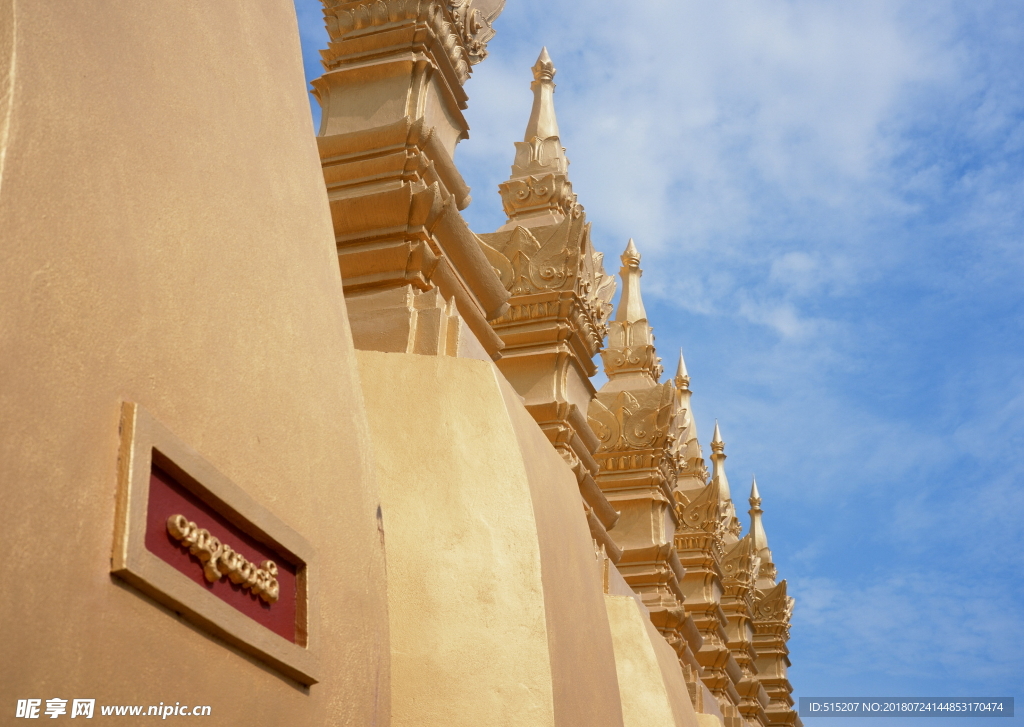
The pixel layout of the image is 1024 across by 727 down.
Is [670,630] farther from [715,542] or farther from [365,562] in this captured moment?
[365,562]

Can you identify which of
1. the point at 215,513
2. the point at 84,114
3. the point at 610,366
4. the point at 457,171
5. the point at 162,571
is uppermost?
the point at 610,366

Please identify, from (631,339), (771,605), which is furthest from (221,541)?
(771,605)

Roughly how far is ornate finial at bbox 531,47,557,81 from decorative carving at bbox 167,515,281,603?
824 cm

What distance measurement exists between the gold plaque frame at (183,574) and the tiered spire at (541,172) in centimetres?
648

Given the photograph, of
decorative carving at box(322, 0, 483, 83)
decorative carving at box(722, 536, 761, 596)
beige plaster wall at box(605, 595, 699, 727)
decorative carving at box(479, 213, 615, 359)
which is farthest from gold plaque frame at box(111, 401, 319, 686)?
decorative carving at box(722, 536, 761, 596)

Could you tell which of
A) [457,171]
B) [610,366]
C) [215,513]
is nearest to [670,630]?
[610,366]

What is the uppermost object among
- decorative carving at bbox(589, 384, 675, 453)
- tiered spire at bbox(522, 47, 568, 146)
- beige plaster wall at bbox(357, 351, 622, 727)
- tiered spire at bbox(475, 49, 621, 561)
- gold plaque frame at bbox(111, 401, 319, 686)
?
tiered spire at bbox(522, 47, 568, 146)

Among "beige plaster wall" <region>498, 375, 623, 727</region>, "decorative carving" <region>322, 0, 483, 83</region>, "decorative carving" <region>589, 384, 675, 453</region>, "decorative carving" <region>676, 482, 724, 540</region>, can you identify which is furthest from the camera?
"decorative carving" <region>676, 482, 724, 540</region>

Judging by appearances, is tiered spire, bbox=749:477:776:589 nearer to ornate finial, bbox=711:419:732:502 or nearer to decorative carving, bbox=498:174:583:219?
ornate finial, bbox=711:419:732:502

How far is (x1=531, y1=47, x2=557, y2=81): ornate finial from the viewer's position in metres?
10.2

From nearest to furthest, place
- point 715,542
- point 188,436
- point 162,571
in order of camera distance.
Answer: point 162,571 < point 188,436 < point 715,542

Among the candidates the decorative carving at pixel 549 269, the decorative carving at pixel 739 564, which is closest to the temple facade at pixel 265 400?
the decorative carving at pixel 549 269

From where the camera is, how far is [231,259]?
2.77m

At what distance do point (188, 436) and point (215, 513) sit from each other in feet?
0.62
